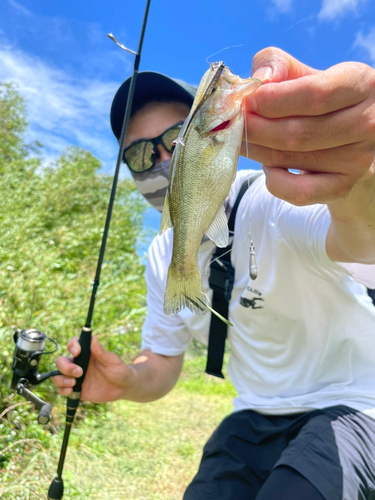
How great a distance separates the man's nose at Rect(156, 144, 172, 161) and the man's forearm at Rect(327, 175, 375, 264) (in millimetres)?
1233

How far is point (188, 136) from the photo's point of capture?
39.1 inches

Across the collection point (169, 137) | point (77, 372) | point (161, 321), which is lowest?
point (77, 372)

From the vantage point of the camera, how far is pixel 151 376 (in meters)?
2.59

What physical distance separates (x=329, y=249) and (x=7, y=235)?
408 cm

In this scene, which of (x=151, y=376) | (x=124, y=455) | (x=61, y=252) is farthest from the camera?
(x=61, y=252)

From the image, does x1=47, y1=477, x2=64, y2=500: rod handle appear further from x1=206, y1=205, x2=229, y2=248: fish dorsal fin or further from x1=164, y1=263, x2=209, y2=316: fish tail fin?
x1=206, y1=205, x2=229, y2=248: fish dorsal fin

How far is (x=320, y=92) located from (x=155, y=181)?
5.42ft

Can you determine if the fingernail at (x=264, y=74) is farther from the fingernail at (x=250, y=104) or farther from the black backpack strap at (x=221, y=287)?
the black backpack strap at (x=221, y=287)

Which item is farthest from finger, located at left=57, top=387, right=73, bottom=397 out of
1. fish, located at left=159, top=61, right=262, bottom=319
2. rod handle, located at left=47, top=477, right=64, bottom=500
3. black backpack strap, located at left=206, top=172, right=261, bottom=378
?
fish, located at left=159, top=61, right=262, bottom=319

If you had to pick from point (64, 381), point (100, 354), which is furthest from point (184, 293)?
point (64, 381)

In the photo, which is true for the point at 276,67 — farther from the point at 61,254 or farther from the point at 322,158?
the point at 61,254

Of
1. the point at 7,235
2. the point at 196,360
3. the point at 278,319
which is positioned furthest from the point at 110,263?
the point at 278,319

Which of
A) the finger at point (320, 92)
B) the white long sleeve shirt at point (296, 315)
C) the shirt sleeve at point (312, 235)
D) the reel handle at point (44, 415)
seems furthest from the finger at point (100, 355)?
the finger at point (320, 92)

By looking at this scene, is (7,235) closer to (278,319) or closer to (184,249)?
(278,319)
